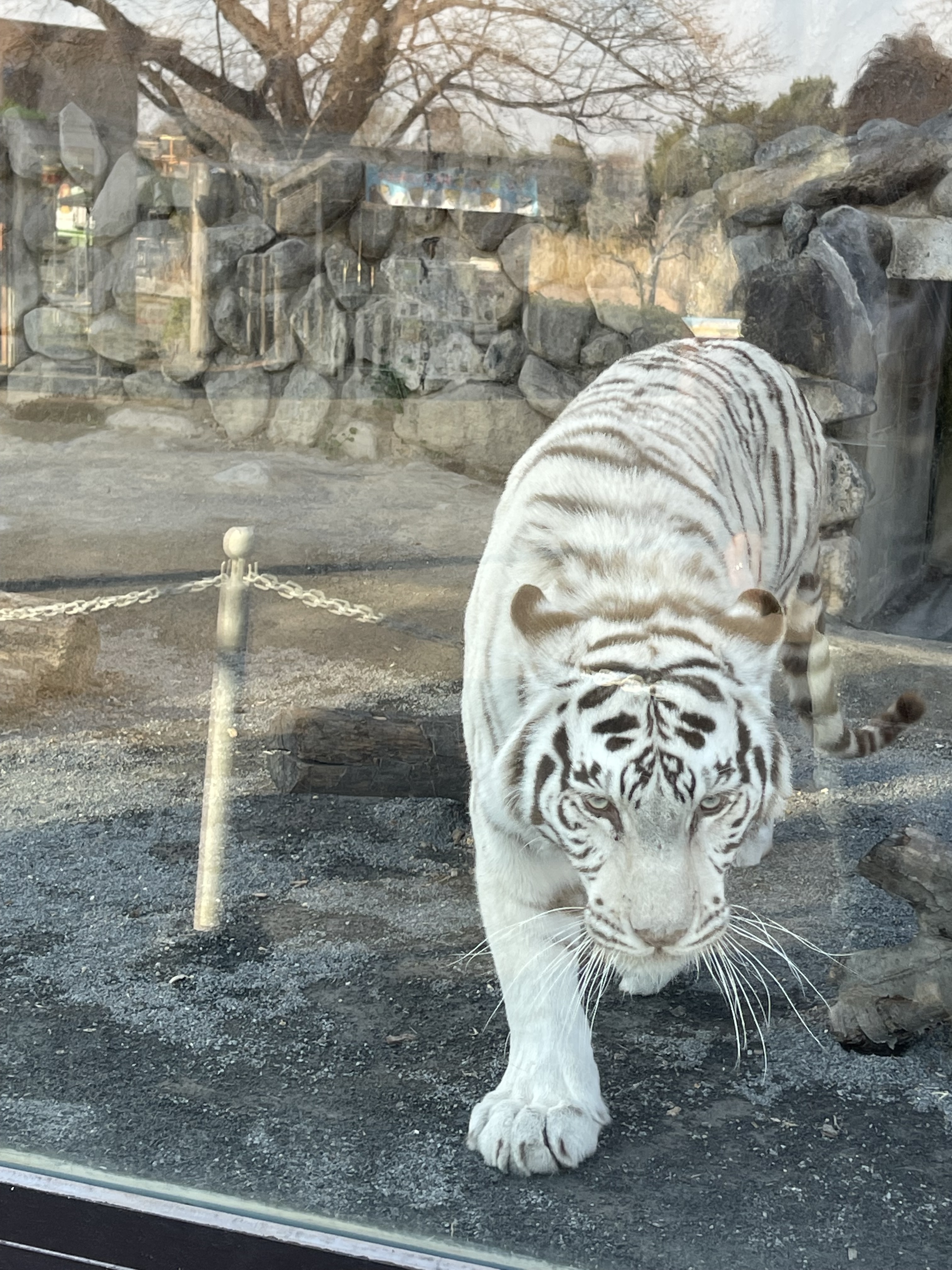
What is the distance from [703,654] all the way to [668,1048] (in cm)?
50

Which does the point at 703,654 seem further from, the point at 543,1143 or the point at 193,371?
the point at 193,371

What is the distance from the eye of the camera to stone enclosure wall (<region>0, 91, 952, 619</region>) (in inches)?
52.8

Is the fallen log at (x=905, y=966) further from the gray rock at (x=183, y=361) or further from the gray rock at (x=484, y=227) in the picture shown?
the gray rock at (x=183, y=361)

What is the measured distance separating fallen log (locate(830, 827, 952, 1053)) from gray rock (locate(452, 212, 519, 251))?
2.84 ft

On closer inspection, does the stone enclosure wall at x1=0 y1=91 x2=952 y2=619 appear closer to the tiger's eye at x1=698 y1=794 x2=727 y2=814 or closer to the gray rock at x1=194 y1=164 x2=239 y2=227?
the gray rock at x1=194 y1=164 x2=239 y2=227

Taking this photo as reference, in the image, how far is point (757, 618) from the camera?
1.37 m

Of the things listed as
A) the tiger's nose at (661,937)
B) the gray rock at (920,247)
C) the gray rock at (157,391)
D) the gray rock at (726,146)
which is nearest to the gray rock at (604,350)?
the gray rock at (726,146)

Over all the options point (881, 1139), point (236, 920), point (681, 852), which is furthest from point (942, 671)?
point (236, 920)

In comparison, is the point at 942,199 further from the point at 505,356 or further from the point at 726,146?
the point at 505,356

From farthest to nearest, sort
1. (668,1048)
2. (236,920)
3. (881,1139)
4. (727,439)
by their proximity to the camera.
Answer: (727,439) → (236,920) → (668,1048) → (881,1139)

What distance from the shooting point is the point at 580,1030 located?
1.48m

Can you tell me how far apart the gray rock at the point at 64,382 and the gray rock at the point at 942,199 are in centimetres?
111

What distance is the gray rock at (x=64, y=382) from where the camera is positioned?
5.62 feet

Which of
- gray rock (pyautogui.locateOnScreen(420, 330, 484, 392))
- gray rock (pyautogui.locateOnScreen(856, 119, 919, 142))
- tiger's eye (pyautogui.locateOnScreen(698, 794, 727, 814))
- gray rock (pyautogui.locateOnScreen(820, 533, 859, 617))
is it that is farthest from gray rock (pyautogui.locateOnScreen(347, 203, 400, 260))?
tiger's eye (pyautogui.locateOnScreen(698, 794, 727, 814))
